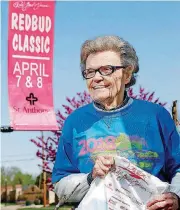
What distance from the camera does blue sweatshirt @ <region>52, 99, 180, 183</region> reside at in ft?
7.18

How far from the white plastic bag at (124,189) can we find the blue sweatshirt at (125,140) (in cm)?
8

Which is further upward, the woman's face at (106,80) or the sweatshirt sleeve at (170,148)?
the woman's face at (106,80)

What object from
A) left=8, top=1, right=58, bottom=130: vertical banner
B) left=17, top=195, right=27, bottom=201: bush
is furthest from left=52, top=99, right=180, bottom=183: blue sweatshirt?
left=17, top=195, right=27, bottom=201: bush

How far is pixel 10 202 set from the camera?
66.2m

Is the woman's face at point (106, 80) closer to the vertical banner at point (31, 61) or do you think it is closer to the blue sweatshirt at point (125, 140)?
the blue sweatshirt at point (125, 140)

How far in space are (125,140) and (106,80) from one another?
0.23m

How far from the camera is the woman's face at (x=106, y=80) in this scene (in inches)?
89.0

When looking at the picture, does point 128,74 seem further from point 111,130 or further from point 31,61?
point 31,61

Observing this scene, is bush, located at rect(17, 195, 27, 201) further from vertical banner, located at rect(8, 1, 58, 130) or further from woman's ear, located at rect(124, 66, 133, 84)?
woman's ear, located at rect(124, 66, 133, 84)

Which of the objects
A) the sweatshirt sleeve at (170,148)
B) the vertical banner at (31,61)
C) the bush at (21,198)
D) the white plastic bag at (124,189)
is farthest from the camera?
the bush at (21,198)

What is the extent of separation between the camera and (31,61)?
35.9 feet

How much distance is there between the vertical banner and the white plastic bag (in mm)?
8455

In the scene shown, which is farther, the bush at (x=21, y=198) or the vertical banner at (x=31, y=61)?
the bush at (x=21, y=198)

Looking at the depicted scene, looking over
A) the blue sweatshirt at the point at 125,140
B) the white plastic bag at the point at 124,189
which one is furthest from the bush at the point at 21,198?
the white plastic bag at the point at 124,189
